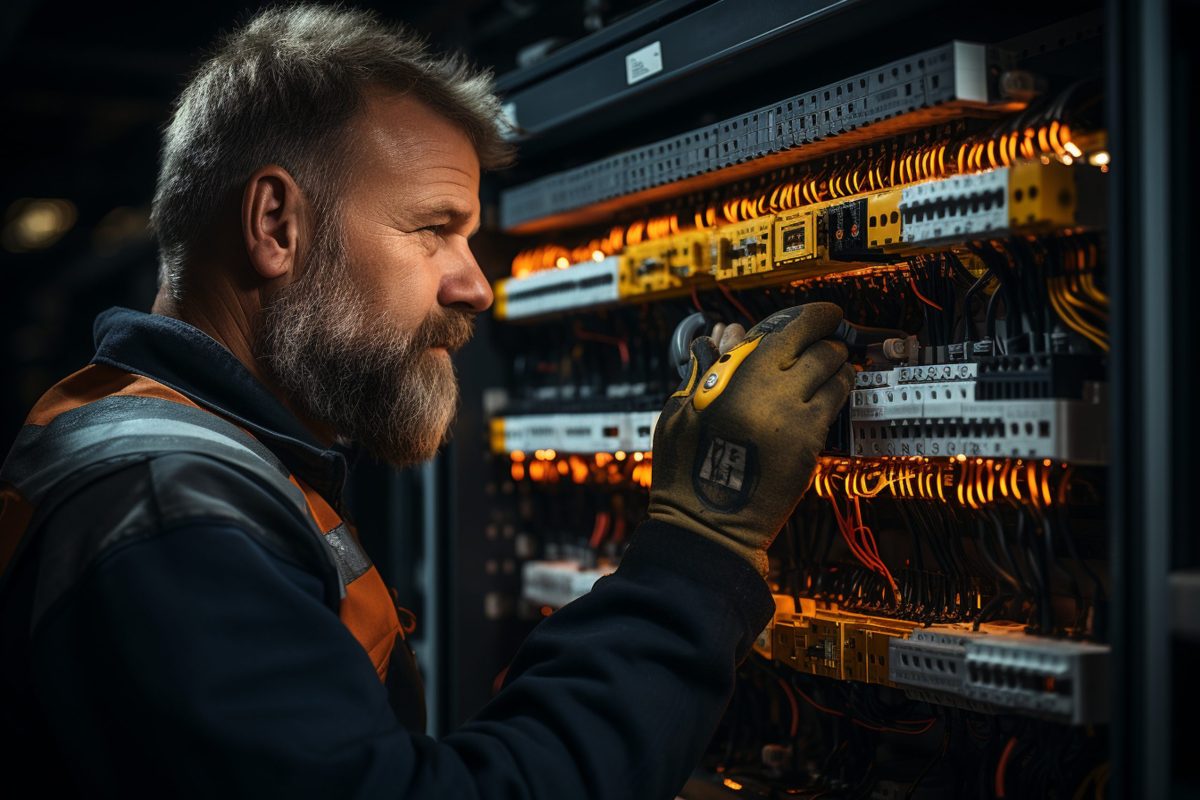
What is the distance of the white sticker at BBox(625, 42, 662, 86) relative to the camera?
4.42ft

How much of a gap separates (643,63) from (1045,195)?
22.4 inches

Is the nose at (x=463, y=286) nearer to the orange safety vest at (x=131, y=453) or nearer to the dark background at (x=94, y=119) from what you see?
the orange safety vest at (x=131, y=453)

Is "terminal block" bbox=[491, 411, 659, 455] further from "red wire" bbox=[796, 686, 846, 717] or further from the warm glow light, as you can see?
the warm glow light

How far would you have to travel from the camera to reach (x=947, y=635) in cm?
107

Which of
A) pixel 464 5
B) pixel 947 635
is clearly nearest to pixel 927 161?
pixel 947 635

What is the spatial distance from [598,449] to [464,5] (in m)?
0.87

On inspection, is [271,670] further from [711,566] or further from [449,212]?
[449,212]

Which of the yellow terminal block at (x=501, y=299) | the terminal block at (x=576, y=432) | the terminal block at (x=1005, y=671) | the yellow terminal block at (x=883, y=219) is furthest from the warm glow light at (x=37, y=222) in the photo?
the terminal block at (x=1005, y=671)

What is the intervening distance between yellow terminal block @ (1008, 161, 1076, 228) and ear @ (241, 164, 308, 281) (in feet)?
2.41

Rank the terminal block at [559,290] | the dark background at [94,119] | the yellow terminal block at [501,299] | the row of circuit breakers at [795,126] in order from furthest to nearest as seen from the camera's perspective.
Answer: the dark background at [94,119] < the yellow terminal block at [501,299] < the terminal block at [559,290] < the row of circuit breakers at [795,126]

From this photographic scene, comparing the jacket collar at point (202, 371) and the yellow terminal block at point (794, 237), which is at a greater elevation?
the yellow terminal block at point (794, 237)

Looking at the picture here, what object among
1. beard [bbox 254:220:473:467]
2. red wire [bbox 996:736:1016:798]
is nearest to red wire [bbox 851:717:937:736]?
red wire [bbox 996:736:1016:798]

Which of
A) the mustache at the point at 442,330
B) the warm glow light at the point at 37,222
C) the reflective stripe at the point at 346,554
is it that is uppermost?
the warm glow light at the point at 37,222

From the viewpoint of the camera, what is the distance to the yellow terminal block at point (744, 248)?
128 centimetres
